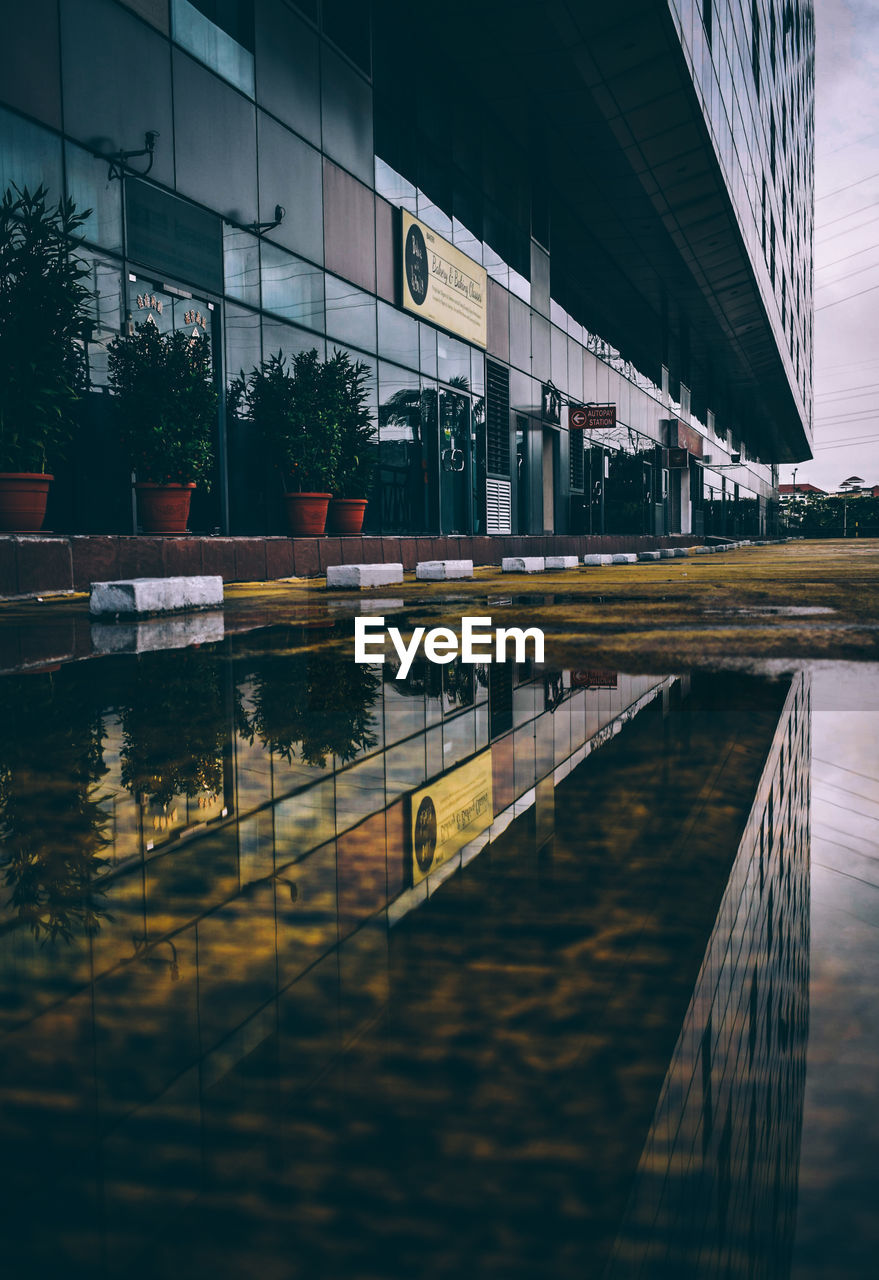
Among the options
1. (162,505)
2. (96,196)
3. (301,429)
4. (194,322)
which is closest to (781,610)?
(162,505)

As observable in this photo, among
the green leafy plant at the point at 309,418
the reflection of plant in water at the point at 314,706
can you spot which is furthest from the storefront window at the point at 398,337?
the reflection of plant in water at the point at 314,706

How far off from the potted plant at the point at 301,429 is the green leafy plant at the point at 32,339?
14.9 ft

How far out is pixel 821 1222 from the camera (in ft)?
2.59

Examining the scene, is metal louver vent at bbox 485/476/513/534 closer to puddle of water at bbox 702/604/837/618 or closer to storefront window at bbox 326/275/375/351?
storefront window at bbox 326/275/375/351

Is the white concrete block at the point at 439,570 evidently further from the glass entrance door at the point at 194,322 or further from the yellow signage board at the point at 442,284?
the yellow signage board at the point at 442,284

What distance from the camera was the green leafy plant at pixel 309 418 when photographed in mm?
13125

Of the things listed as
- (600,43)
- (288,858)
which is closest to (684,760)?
(288,858)

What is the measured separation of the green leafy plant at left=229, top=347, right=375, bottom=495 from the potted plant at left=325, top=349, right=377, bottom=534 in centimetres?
1

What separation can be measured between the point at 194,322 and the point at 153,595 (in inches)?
263

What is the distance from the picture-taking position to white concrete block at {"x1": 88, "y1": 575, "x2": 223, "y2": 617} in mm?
7082

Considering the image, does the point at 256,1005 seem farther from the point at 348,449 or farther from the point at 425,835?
the point at 348,449

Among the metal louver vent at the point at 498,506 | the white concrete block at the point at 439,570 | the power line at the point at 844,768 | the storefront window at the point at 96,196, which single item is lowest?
the power line at the point at 844,768

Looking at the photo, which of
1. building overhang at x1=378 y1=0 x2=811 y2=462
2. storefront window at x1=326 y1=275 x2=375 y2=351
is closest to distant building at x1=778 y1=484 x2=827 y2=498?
building overhang at x1=378 y1=0 x2=811 y2=462

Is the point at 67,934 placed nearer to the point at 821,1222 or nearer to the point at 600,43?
the point at 821,1222
